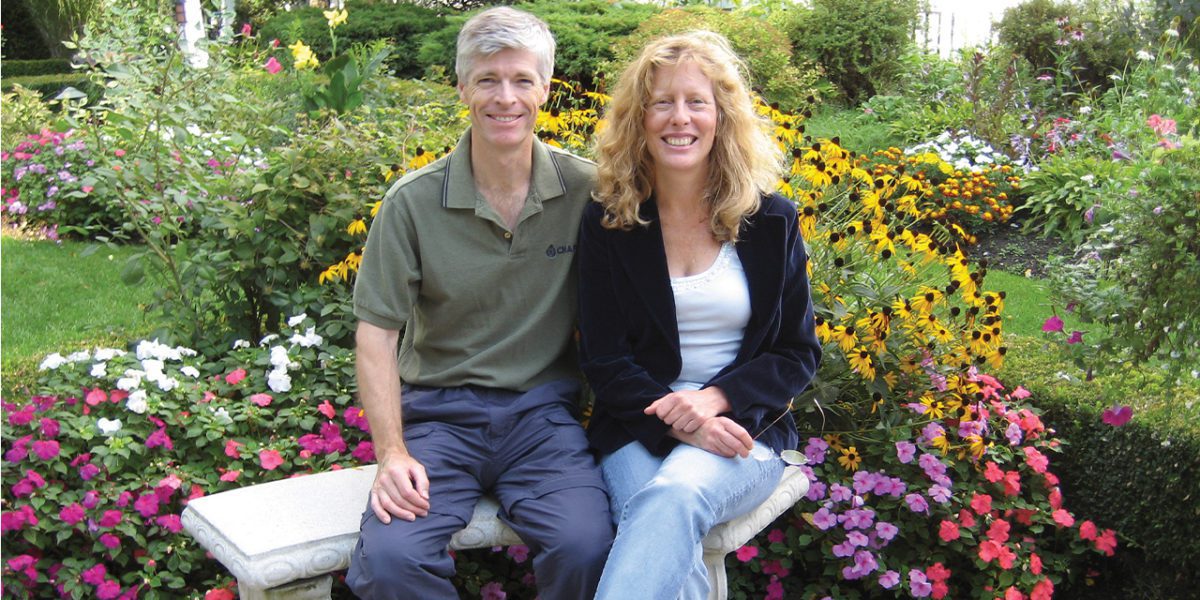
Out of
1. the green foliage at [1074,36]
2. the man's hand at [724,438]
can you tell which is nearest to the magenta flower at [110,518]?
the man's hand at [724,438]

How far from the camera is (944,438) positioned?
Result: 10.2 ft

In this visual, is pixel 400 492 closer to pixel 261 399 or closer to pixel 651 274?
pixel 651 274

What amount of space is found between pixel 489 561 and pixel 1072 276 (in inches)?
74.4

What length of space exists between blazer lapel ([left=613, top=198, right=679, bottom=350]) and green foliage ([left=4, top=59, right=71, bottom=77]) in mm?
16183

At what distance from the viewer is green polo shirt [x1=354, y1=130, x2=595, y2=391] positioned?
2609mm

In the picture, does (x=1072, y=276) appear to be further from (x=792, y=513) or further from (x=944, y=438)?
(x=792, y=513)

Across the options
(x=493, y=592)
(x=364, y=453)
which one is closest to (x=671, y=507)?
(x=493, y=592)

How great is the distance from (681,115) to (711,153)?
6.5 inches

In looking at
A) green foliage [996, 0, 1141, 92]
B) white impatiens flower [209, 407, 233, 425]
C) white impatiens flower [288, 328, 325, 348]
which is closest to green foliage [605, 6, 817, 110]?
green foliage [996, 0, 1141, 92]

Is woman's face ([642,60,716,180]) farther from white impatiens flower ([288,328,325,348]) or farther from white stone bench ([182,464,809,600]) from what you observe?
white impatiens flower ([288,328,325,348])

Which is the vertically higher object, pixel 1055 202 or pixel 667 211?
pixel 667 211

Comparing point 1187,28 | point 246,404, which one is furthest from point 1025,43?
point 246,404

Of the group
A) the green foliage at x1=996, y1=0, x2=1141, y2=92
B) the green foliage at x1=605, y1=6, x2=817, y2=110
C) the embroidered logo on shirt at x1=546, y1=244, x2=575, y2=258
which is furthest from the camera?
the green foliage at x1=996, y1=0, x2=1141, y2=92

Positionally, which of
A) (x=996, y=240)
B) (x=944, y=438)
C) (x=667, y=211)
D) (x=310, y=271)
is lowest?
(x=996, y=240)
